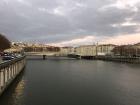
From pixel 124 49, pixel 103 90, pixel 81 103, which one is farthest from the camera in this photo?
pixel 124 49

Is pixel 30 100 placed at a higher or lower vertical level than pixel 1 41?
lower

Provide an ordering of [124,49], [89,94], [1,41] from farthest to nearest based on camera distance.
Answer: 1. [124,49]
2. [1,41]
3. [89,94]

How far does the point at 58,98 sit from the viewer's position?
3062 cm

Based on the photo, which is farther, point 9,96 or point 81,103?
point 9,96

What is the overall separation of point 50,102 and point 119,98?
7519 millimetres

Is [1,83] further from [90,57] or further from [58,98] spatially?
[90,57]

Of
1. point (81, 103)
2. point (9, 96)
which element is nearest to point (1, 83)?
point (9, 96)

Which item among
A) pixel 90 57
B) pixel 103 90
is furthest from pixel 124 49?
pixel 103 90

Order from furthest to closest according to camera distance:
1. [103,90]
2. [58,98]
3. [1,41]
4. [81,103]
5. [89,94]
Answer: [1,41], [103,90], [89,94], [58,98], [81,103]

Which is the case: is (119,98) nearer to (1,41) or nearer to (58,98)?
(58,98)

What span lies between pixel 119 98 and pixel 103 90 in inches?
221

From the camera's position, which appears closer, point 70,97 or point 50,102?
point 50,102

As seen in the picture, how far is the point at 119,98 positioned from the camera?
Answer: 3103cm

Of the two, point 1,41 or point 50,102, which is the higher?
point 1,41
